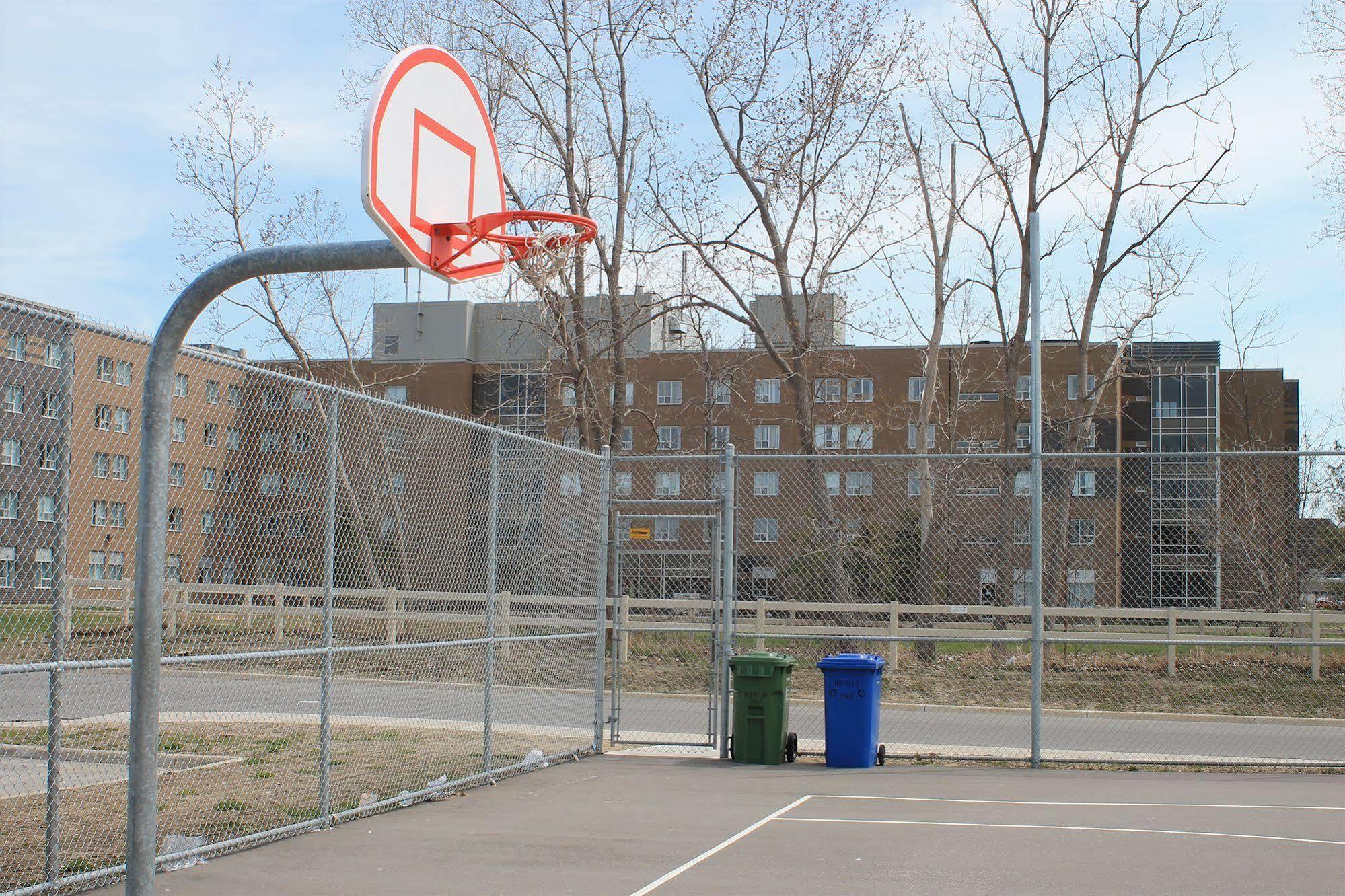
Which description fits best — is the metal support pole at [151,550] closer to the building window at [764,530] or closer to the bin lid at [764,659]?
the bin lid at [764,659]

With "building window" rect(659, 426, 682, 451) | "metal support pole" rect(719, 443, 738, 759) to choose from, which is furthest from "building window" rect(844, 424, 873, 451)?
"metal support pole" rect(719, 443, 738, 759)

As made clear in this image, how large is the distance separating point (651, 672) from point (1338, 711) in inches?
393

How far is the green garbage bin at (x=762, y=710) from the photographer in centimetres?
1212

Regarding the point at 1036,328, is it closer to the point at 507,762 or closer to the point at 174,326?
the point at 507,762

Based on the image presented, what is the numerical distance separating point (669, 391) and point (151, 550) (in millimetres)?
64300

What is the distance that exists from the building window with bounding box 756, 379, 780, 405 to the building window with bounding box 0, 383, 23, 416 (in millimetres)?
59567

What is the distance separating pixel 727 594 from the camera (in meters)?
12.5

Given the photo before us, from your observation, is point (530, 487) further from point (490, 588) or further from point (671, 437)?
point (671, 437)

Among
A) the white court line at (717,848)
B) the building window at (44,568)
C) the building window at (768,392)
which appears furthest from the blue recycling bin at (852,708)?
the building window at (768,392)

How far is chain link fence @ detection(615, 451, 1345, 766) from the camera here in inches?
554

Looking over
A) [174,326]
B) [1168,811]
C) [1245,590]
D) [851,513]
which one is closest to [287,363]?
[851,513]

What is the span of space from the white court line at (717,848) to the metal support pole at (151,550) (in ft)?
11.8

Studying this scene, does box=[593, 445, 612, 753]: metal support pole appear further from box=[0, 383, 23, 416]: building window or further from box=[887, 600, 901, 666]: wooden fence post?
box=[0, 383, 23, 416]: building window

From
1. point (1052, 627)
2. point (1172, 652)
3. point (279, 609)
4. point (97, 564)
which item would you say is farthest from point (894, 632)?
point (97, 564)
